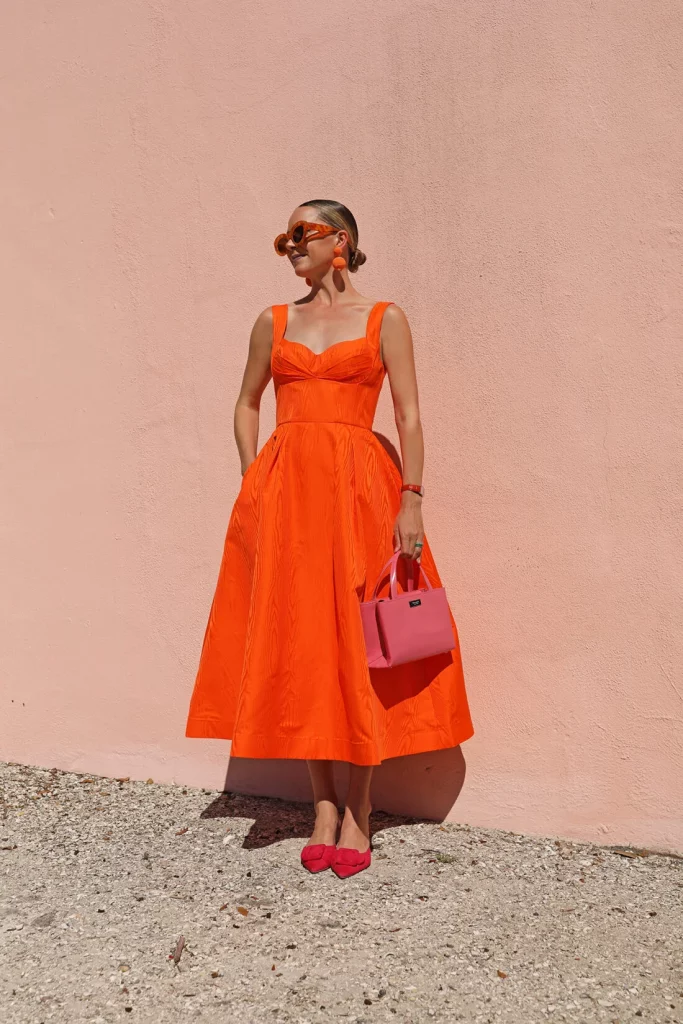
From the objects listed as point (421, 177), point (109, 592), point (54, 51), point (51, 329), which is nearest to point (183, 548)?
point (109, 592)

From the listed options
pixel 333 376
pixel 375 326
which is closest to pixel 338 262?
pixel 375 326

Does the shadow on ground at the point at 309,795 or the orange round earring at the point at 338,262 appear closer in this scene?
the orange round earring at the point at 338,262

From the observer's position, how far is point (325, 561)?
9.52 feet

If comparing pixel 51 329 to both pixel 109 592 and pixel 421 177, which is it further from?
pixel 421 177

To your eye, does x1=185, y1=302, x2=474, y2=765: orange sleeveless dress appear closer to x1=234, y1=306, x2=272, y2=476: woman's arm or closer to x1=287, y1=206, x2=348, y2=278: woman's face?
x1=234, y1=306, x2=272, y2=476: woman's arm

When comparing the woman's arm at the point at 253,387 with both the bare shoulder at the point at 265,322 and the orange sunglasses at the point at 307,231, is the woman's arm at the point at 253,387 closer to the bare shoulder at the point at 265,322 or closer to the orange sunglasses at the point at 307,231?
the bare shoulder at the point at 265,322

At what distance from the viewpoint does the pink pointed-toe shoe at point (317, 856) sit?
2.93 meters

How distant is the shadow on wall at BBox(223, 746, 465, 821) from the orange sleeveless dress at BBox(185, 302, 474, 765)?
1.12 feet

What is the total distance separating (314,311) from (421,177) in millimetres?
652

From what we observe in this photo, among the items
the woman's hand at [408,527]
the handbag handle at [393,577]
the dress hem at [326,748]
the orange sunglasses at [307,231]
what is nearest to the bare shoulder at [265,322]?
the orange sunglasses at [307,231]

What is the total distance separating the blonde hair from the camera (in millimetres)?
2971

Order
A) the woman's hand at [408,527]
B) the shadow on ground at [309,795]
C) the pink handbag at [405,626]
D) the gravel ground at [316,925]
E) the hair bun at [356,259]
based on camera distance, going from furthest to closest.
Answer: the shadow on ground at [309,795]
the hair bun at [356,259]
the woman's hand at [408,527]
the pink handbag at [405,626]
the gravel ground at [316,925]

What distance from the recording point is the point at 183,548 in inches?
148

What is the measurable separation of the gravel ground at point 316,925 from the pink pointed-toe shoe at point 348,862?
0.03m
